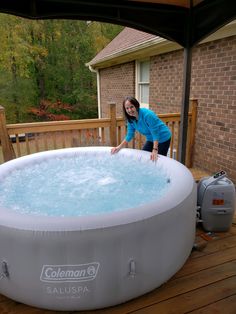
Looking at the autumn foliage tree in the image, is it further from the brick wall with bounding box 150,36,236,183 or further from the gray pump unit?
the gray pump unit

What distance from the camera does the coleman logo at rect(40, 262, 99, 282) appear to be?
4.95 ft

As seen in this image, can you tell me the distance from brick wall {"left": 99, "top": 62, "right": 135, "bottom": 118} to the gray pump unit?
205 inches

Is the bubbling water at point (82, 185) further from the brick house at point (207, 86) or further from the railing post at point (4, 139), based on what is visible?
the brick house at point (207, 86)

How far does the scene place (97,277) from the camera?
1.55 metres

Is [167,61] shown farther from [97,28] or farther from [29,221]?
[97,28]

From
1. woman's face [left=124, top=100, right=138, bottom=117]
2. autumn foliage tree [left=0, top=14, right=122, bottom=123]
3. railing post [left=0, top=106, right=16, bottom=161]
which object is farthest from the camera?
autumn foliage tree [left=0, top=14, right=122, bottom=123]

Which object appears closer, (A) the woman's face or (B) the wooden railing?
(A) the woman's face

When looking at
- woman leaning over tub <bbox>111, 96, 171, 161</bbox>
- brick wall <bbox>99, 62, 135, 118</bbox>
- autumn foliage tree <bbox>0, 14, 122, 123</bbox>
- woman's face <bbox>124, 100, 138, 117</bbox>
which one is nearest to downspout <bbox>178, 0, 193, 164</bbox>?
woman leaning over tub <bbox>111, 96, 171, 161</bbox>

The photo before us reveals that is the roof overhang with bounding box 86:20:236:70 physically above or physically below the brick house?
above

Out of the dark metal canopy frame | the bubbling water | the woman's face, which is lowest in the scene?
the bubbling water

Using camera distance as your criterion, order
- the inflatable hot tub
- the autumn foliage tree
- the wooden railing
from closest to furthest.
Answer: the inflatable hot tub → the wooden railing → the autumn foliage tree

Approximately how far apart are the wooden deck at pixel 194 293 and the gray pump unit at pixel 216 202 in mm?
295

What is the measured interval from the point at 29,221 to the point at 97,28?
60.0 ft

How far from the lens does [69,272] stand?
4.96ft
